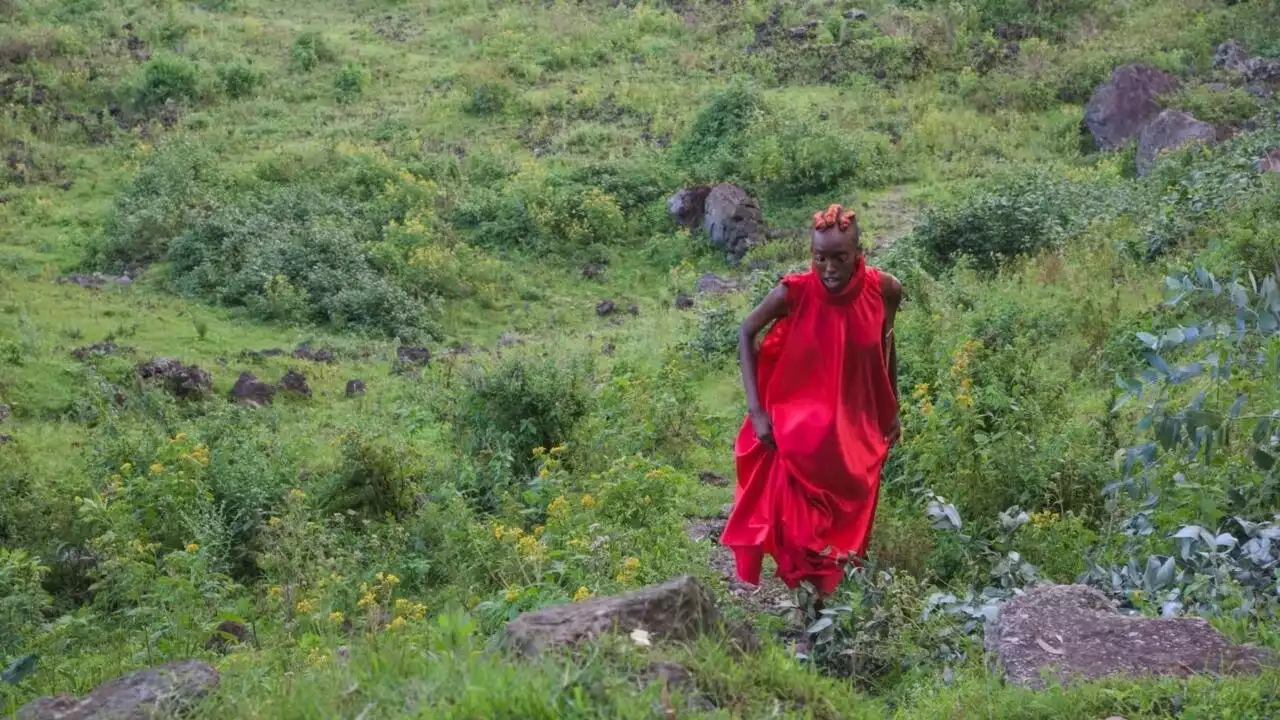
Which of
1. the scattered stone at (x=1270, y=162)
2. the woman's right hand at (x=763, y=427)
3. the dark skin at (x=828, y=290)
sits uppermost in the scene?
the dark skin at (x=828, y=290)

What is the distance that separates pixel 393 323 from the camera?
36.4 feet

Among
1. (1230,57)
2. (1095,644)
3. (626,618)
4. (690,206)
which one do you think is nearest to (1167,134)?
(1230,57)

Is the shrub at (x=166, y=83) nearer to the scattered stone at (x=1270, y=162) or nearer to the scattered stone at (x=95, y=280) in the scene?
the scattered stone at (x=95, y=280)

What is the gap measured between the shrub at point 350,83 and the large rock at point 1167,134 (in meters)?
10.2

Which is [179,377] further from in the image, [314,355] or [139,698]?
[139,698]

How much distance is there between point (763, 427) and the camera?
442 cm

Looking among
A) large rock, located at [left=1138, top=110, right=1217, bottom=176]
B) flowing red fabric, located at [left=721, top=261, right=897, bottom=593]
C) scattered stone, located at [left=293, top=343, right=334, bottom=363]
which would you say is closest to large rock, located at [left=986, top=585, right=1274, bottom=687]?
flowing red fabric, located at [left=721, top=261, right=897, bottom=593]

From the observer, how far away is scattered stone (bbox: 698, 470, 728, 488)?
7036mm

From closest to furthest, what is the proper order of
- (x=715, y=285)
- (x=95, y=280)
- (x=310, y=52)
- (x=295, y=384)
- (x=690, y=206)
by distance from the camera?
(x=295, y=384) → (x=715, y=285) → (x=95, y=280) → (x=690, y=206) → (x=310, y=52)

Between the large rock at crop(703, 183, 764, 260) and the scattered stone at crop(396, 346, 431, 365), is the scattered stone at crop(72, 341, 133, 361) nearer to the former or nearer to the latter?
the scattered stone at crop(396, 346, 431, 365)

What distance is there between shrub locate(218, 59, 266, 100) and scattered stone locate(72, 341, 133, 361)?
8512 millimetres

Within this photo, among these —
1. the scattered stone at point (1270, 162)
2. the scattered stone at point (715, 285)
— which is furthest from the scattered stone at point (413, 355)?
the scattered stone at point (1270, 162)

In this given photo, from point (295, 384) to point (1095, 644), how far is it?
684 centimetres

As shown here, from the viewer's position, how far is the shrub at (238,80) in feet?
56.3
